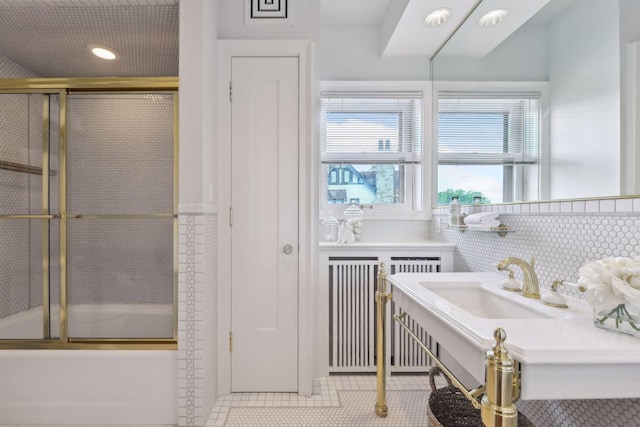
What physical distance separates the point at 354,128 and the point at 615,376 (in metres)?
2.14

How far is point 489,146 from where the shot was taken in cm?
185

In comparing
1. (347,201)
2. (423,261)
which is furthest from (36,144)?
(423,261)

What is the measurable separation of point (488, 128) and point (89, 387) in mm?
2569

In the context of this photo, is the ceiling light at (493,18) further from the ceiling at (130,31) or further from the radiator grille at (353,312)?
the radiator grille at (353,312)

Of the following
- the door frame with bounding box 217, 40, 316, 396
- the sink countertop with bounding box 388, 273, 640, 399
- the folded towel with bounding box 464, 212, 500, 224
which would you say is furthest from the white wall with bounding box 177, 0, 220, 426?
the folded towel with bounding box 464, 212, 500, 224

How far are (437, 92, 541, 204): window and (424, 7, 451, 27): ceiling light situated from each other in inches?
17.1

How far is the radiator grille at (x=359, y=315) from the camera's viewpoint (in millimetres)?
2283

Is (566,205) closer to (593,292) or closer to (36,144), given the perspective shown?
(593,292)

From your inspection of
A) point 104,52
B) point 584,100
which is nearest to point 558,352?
point 584,100

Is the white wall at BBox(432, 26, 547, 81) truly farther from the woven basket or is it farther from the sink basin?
the woven basket

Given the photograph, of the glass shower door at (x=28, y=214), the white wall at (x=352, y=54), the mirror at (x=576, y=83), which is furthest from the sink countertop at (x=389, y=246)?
the glass shower door at (x=28, y=214)

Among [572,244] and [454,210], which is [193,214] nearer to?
[454,210]

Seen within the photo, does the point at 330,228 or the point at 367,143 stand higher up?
the point at 367,143

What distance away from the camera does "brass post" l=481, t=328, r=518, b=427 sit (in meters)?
0.78
